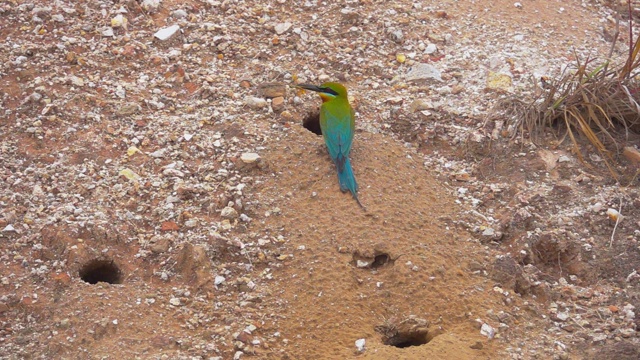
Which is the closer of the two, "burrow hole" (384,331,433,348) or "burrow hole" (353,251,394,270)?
"burrow hole" (384,331,433,348)

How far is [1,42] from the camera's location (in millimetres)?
5480

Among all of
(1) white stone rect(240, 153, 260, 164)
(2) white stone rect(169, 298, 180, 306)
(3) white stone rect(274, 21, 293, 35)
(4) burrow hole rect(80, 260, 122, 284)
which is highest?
(3) white stone rect(274, 21, 293, 35)

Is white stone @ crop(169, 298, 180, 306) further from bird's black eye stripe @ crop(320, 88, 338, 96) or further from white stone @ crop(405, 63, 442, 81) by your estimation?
white stone @ crop(405, 63, 442, 81)

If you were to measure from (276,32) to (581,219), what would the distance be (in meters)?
2.34

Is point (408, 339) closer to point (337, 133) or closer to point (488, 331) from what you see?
point (488, 331)

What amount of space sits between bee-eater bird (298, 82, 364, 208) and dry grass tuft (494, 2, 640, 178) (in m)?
0.97

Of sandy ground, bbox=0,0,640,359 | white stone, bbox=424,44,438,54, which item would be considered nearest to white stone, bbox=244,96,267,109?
sandy ground, bbox=0,0,640,359

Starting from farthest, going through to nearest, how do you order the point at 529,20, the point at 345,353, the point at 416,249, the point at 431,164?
the point at 529,20, the point at 431,164, the point at 416,249, the point at 345,353

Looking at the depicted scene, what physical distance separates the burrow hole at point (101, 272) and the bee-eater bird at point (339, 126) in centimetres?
129

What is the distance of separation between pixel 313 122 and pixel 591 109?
5.57 feet

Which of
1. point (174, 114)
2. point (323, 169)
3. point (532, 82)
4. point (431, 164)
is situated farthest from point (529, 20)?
point (174, 114)

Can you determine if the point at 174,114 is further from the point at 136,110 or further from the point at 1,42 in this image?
the point at 1,42

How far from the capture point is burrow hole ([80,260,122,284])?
4.38 metres

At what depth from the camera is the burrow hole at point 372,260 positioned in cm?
444
